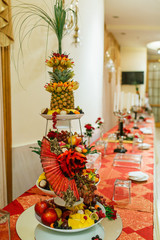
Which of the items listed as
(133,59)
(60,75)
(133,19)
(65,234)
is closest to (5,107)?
(60,75)

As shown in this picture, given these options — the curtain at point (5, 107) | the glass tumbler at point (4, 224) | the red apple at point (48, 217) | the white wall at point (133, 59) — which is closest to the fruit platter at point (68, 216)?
the red apple at point (48, 217)

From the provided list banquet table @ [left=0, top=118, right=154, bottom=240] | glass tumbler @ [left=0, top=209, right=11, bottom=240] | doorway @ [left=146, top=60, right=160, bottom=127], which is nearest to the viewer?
glass tumbler @ [left=0, top=209, right=11, bottom=240]

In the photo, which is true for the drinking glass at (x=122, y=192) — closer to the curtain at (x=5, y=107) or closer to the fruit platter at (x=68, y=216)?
the fruit platter at (x=68, y=216)

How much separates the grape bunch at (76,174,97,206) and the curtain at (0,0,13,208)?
0.79 meters

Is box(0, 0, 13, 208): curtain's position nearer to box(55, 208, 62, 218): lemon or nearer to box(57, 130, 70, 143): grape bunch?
box(57, 130, 70, 143): grape bunch

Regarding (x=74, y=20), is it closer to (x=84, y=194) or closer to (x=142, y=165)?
(x=142, y=165)

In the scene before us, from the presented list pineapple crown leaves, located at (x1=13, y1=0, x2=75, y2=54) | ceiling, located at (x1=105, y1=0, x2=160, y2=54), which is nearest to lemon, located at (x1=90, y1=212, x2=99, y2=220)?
pineapple crown leaves, located at (x1=13, y1=0, x2=75, y2=54)

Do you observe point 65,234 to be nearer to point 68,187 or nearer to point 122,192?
point 68,187

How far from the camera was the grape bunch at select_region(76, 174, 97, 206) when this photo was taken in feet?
3.18

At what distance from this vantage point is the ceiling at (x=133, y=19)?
15.3ft

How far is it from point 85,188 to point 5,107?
2.96 feet

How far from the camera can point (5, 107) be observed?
1633 mm

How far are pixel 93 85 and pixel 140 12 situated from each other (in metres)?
2.62

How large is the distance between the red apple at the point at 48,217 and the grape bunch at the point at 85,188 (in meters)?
0.12
